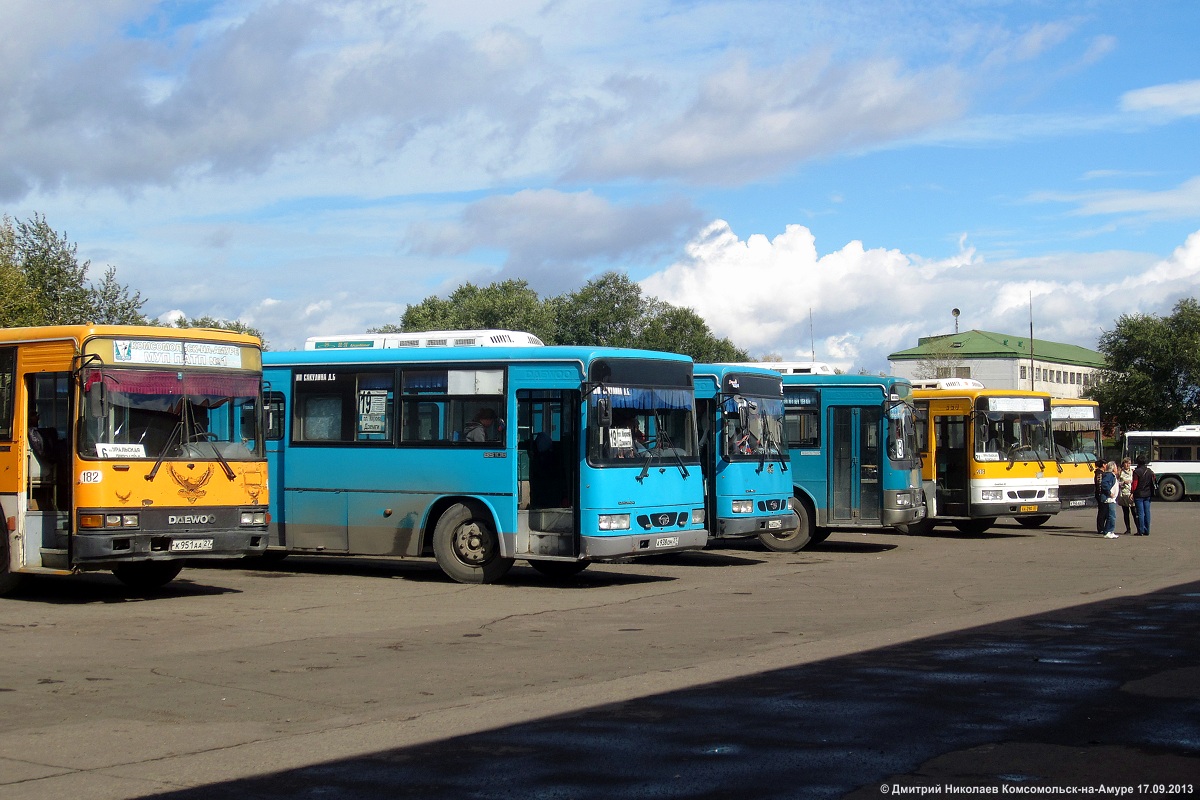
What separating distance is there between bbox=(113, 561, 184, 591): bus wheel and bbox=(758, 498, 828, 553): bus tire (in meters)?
10.5

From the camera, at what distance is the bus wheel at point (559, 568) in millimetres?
18750

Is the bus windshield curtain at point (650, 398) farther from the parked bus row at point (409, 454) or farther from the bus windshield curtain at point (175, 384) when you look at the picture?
the bus windshield curtain at point (175, 384)

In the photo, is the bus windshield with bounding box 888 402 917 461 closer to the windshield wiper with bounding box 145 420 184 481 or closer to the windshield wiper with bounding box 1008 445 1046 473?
the windshield wiper with bounding box 1008 445 1046 473

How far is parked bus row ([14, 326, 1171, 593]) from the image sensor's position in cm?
1491

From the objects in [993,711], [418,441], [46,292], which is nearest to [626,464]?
[418,441]

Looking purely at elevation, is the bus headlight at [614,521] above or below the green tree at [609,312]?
below

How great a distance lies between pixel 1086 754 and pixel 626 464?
10.1 metres

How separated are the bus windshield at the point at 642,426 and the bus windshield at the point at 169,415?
409cm

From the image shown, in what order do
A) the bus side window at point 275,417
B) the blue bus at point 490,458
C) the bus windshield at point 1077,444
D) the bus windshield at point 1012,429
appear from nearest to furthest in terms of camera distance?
the blue bus at point 490,458 → the bus side window at point 275,417 → the bus windshield at point 1012,429 → the bus windshield at point 1077,444

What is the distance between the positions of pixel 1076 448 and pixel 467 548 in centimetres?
2079

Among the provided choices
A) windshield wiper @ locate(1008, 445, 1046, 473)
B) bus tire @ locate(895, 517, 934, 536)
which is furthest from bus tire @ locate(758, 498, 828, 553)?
bus tire @ locate(895, 517, 934, 536)

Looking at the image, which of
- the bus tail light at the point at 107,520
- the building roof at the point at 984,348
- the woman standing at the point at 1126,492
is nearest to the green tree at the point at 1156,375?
the building roof at the point at 984,348

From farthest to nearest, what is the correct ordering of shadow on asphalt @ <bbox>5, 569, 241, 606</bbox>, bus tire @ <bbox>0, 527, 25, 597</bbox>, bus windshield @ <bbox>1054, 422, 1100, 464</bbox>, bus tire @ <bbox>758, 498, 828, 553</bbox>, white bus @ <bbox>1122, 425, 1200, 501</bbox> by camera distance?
white bus @ <bbox>1122, 425, 1200, 501</bbox> → bus windshield @ <bbox>1054, 422, 1100, 464</bbox> → bus tire @ <bbox>758, 498, 828, 553</bbox> → shadow on asphalt @ <bbox>5, 569, 241, 606</bbox> → bus tire @ <bbox>0, 527, 25, 597</bbox>

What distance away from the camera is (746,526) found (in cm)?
2008
